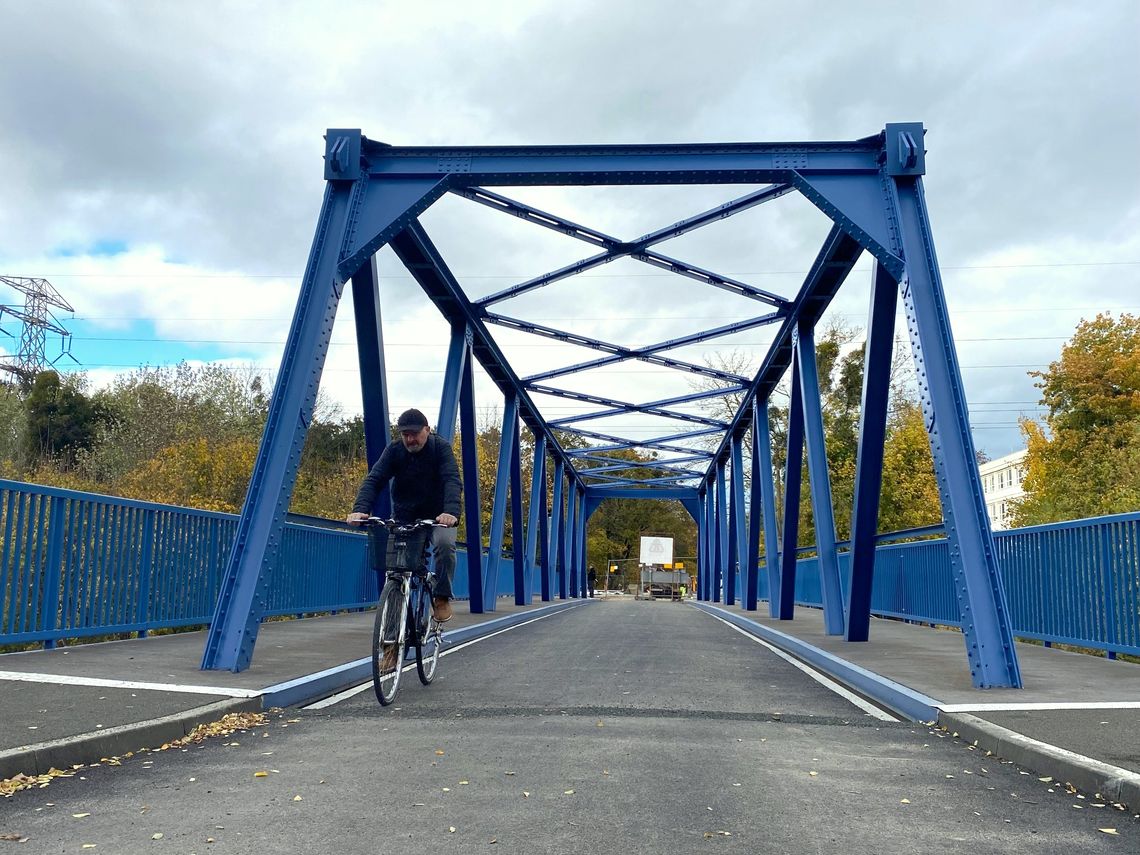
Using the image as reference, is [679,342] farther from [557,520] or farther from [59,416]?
[59,416]

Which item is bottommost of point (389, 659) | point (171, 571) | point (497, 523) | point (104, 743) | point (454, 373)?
point (104, 743)

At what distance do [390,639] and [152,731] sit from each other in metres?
1.81

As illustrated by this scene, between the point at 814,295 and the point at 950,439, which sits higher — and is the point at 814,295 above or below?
above

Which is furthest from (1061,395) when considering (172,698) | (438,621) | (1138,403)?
(172,698)

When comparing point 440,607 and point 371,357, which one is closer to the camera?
point 440,607

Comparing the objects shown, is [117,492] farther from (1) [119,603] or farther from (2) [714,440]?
(2) [714,440]

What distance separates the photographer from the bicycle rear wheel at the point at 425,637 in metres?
6.92

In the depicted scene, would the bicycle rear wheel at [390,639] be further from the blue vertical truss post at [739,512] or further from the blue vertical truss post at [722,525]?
the blue vertical truss post at [722,525]

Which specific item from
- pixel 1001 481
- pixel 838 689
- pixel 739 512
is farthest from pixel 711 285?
pixel 1001 481

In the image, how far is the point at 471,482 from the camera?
17.3 m

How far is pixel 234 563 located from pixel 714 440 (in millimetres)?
34142

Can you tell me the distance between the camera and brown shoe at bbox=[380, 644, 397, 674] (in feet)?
20.6

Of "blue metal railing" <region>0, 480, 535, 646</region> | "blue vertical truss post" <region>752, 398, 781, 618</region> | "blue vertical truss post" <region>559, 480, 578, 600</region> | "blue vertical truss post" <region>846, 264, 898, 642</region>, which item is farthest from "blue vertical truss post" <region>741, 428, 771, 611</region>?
"blue vertical truss post" <region>559, 480, 578, 600</region>

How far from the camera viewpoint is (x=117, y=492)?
78.7ft
